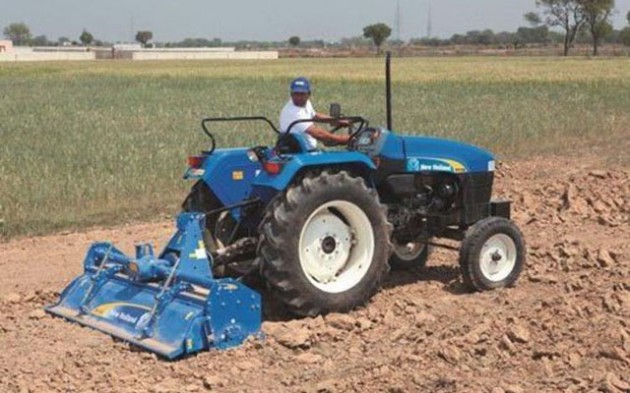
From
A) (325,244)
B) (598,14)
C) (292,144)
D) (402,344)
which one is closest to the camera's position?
(402,344)

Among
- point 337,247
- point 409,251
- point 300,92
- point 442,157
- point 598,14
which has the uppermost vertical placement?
point 598,14

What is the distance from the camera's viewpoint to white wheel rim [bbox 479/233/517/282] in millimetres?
6770

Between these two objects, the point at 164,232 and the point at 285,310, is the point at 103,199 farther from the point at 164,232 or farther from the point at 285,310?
the point at 285,310

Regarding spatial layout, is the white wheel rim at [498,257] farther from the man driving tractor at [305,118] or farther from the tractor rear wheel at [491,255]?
the man driving tractor at [305,118]

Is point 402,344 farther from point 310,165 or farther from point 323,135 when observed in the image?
point 323,135

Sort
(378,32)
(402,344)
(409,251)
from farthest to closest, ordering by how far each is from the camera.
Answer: (378,32)
(409,251)
(402,344)

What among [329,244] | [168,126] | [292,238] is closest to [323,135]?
[329,244]

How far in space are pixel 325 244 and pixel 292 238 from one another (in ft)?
1.46

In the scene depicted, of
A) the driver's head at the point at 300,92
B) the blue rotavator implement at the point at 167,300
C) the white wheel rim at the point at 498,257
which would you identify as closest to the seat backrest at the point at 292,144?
the driver's head at the point at 300,92

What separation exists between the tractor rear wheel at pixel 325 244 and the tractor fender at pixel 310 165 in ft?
0.25

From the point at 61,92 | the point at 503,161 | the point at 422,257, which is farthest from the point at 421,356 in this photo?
the point at 61,92

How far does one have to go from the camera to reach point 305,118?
6.36 meters

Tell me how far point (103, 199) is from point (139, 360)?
213 inches

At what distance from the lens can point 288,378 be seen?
499cm
